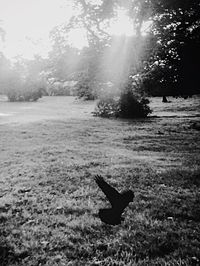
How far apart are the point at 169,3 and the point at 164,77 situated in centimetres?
Result: 268

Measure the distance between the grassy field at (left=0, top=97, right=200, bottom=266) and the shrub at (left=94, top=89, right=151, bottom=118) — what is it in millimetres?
12271

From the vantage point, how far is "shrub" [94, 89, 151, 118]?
22.4m

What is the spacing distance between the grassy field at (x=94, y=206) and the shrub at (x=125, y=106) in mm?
12271

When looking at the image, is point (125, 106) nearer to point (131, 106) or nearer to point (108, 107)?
point (131, 106)

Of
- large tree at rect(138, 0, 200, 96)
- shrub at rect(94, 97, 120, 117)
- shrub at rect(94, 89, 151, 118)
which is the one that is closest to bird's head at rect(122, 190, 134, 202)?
large tree at rect(138, 0, 200, 96)

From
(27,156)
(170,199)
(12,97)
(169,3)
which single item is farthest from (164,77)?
(12,97)

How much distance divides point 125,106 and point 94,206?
58.8 feet

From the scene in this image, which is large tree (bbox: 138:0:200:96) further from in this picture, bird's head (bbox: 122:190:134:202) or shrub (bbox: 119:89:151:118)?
shrub (bbox: 119:89:151:118)

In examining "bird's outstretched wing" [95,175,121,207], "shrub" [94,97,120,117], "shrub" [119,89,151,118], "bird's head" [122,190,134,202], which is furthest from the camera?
"shrub" [94,97,120,117]

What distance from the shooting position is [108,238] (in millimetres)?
4074

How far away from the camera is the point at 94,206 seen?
5.24m

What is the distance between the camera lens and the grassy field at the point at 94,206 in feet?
12.2

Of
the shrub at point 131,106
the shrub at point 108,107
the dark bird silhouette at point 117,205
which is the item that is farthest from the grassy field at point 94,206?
the shrub at point 108,107

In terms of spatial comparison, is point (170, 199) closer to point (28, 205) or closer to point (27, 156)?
point (28, 205)
